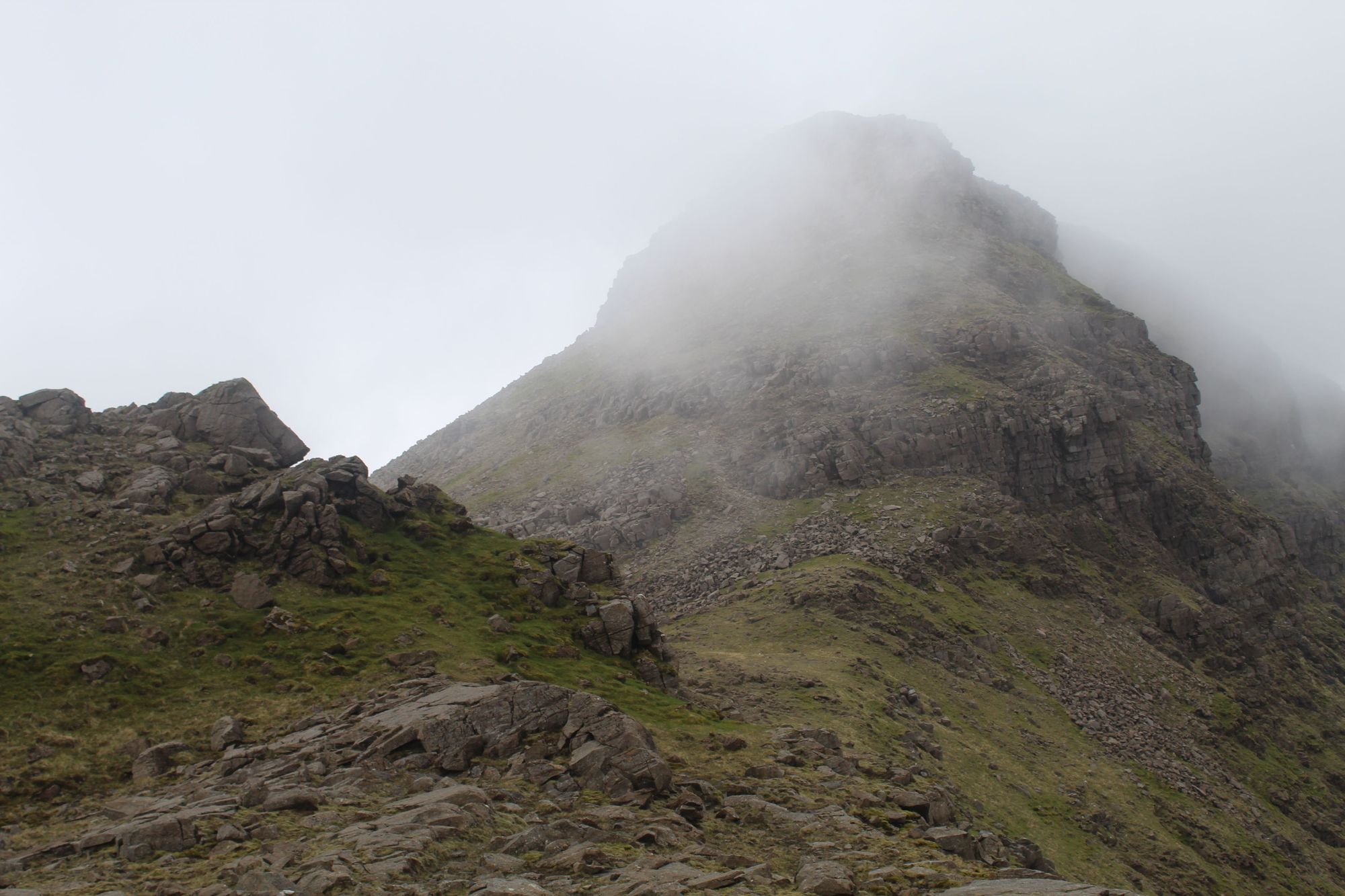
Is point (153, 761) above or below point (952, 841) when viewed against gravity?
above

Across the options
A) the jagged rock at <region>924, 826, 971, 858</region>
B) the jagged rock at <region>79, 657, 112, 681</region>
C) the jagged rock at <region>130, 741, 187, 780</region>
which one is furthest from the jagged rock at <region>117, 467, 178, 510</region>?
the jagged rock at <region>924, 826, 971, 858</region>

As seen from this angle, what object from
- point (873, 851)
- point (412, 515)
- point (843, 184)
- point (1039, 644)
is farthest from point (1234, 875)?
point (843, 184)

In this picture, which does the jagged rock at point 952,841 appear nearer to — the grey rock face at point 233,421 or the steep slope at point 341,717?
the steep slope at point 341,717

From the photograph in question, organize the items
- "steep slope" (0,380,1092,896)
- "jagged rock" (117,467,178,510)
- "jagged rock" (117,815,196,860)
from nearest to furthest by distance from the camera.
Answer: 1. "jagged rock" (117,815,196,860)
2. "steep slope" (0,380,1092,896)
3. "jagged rock" (117,467,178,510)

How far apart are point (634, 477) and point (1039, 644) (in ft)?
165

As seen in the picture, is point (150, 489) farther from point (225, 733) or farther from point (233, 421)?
point (225, 733)

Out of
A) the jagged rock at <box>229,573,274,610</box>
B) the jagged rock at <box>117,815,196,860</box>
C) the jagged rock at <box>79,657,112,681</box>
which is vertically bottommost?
the jagged rock at <box>117,815,196,860</box>

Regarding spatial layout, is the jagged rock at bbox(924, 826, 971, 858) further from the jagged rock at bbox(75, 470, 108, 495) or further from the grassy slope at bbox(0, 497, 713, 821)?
the jagged rock at bbox(75, 470, 108, 495)

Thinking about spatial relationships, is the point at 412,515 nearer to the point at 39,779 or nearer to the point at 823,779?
the point at 39,779

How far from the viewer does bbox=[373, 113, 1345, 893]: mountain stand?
56.9 metres

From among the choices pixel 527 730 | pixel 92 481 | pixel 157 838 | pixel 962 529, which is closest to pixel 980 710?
pixel 962 529

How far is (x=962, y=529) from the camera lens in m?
86.1

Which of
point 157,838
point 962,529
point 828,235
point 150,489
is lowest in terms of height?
point 962,529

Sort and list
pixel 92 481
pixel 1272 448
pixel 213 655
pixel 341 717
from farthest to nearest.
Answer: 1. pixel 1272 448
2. pixel 92 481
3. pixel 213 655
4. pixel 341 717
